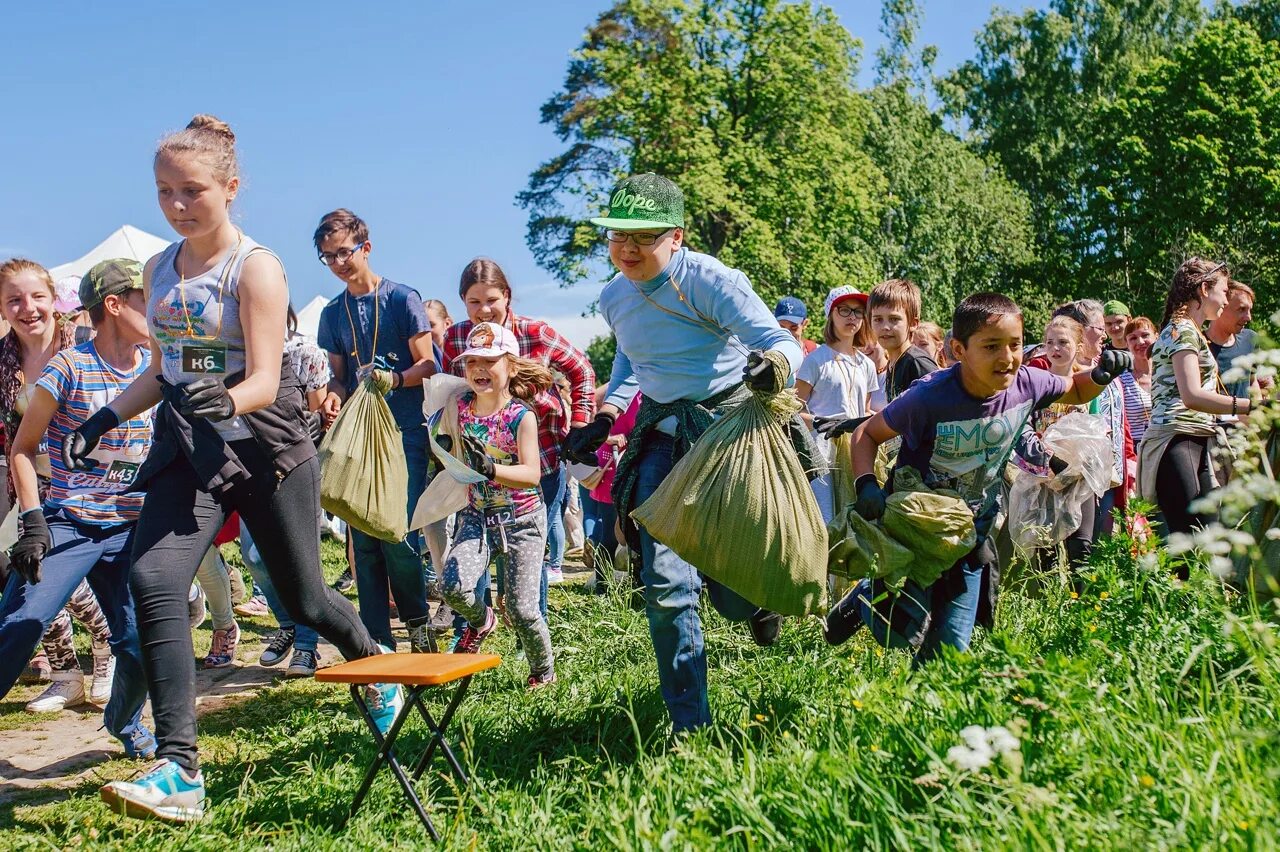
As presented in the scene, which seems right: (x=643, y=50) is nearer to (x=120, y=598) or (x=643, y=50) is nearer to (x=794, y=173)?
(x=794, y=173)

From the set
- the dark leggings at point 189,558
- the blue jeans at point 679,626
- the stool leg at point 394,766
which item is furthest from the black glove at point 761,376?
the dark leggings at point 189,558

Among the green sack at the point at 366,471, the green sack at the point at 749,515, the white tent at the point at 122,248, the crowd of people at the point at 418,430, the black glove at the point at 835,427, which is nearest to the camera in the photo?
the green sack at the point at 749,515

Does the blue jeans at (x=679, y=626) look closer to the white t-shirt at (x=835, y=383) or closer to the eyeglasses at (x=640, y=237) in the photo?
the eyeglasses at (x=640, y=237)

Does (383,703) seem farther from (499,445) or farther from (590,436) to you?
(499,445)

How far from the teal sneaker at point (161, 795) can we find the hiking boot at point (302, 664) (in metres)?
2.31

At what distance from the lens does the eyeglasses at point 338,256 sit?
590 centimetres

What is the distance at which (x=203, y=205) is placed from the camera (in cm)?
354

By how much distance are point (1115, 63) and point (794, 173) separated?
14403 mm

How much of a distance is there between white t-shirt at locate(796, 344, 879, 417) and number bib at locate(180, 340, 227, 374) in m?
3.75

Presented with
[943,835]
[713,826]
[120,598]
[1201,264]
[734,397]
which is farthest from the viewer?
[1201,264]

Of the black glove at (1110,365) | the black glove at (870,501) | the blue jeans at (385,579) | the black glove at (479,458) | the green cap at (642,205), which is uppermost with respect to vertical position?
the green cap at (642,205)

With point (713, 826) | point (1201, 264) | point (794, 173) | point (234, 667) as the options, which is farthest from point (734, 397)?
point (794, 173)

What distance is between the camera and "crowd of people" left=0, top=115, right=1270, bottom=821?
3570 mm

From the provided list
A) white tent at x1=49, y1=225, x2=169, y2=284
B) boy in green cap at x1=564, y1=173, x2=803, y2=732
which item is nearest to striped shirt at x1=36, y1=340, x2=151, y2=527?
boy in green cap at x1=564, y1=173, x2=803, y2=732
